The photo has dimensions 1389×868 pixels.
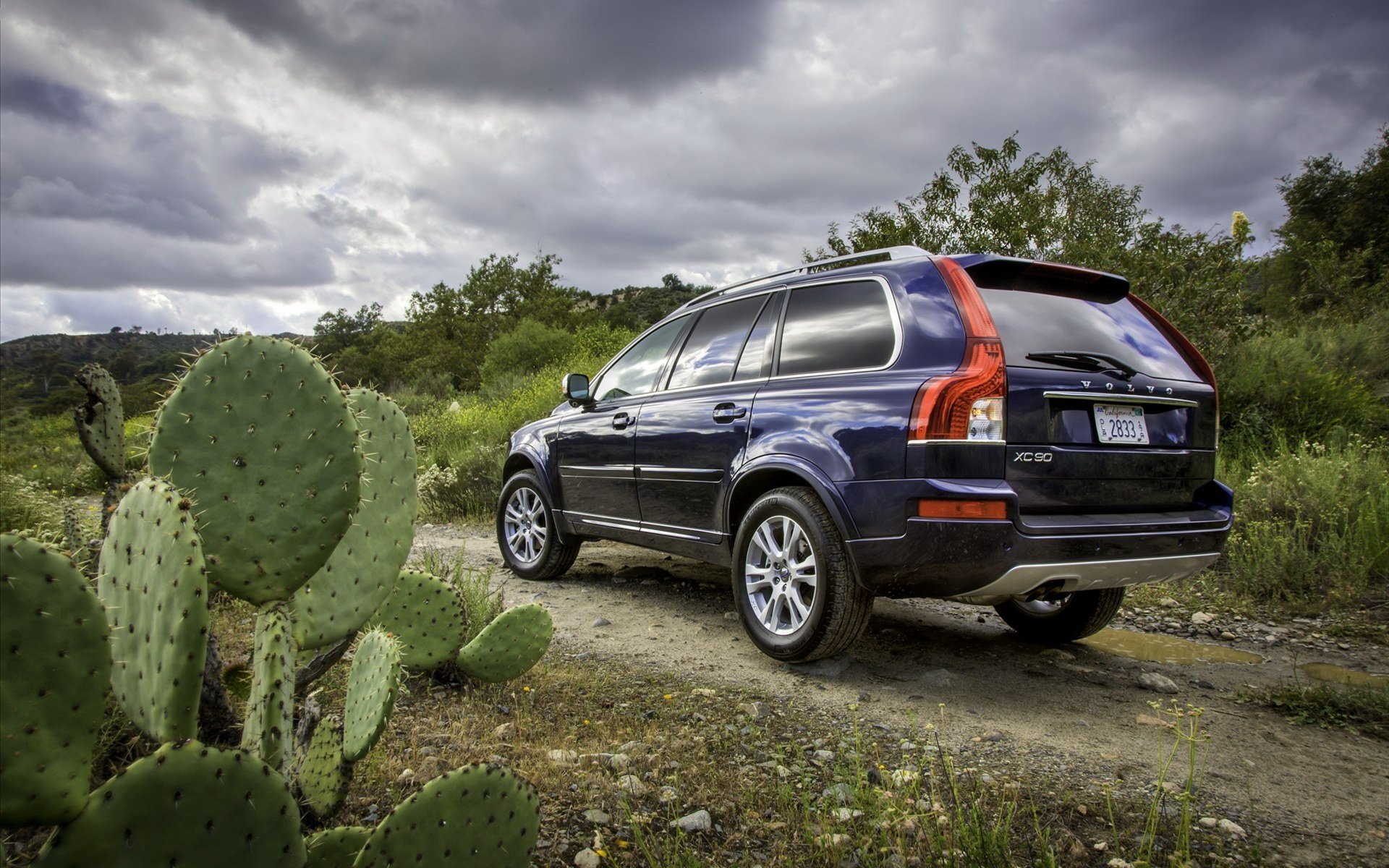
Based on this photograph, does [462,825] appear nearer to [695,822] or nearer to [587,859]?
[587,859]

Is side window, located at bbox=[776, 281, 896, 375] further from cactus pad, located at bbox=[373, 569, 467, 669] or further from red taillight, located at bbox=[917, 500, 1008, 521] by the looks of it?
cactus pad, located at bbox=[373, 569, 467, 669]

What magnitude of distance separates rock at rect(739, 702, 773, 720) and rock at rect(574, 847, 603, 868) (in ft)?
3.69

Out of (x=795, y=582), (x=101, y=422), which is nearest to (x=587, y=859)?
(x=101, y=422)

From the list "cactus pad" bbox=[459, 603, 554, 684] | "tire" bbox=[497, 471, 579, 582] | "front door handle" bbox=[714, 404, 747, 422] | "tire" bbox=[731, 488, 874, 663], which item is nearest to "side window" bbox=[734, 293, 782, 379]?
"front door handle" bbox=[714, 404, 747, 422]

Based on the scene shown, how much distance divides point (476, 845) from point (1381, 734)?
11.2 feet

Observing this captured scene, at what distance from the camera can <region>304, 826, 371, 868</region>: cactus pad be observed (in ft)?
5.14

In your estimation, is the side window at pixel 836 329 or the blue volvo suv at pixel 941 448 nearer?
the blue volvo suv at pixel 941 448

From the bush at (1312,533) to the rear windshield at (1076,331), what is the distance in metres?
2.11

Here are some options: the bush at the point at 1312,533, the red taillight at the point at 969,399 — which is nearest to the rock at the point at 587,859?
the red taillight at the point at 969,399

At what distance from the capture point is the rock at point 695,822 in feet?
7.42

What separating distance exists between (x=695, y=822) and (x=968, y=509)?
63.0 inches

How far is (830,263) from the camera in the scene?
14.0 ft

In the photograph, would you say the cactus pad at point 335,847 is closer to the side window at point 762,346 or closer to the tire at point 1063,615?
the side window at point 762,346

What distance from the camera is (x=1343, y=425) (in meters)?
7.43
